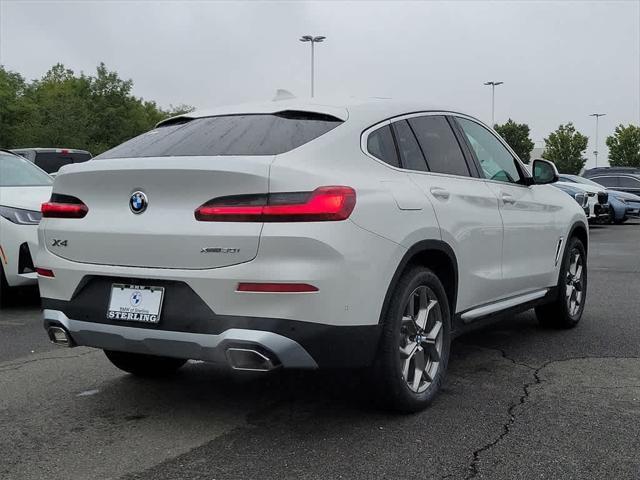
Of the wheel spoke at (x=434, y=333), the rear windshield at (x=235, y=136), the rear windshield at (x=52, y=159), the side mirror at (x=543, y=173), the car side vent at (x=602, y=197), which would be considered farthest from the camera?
the car side vent at (x=602, y=197)

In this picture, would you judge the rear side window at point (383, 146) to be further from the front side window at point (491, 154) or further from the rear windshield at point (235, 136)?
the front side window at point (491, 154)

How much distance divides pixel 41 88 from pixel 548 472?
71313 mm

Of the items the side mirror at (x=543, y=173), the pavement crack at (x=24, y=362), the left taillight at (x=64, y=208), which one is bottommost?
the pavement crack at (x=24, y=362)

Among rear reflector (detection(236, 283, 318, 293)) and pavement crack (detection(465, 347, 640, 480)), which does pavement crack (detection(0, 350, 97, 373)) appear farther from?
pavement crack (detection(465, 347, 640, 480))

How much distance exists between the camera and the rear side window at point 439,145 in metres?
4.43

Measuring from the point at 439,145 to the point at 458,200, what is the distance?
0.39m

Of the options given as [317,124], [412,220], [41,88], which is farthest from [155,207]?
[41,88]

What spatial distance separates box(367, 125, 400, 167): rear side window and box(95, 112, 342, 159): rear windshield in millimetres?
221

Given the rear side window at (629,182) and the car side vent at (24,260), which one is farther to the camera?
the rear side window at (629,182)

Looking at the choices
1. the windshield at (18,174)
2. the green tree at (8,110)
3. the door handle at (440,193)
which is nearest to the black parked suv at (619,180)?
the windshield at (18,174)

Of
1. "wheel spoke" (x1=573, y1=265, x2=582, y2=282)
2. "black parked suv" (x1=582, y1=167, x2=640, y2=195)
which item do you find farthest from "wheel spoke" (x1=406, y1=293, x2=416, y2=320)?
"black parked suv" (x1=582, y1=167, x2=640, y2=195)

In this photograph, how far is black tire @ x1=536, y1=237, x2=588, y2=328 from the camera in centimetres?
607

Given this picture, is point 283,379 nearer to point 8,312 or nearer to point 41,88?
point 8,312

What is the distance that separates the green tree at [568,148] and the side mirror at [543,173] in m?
58.8
